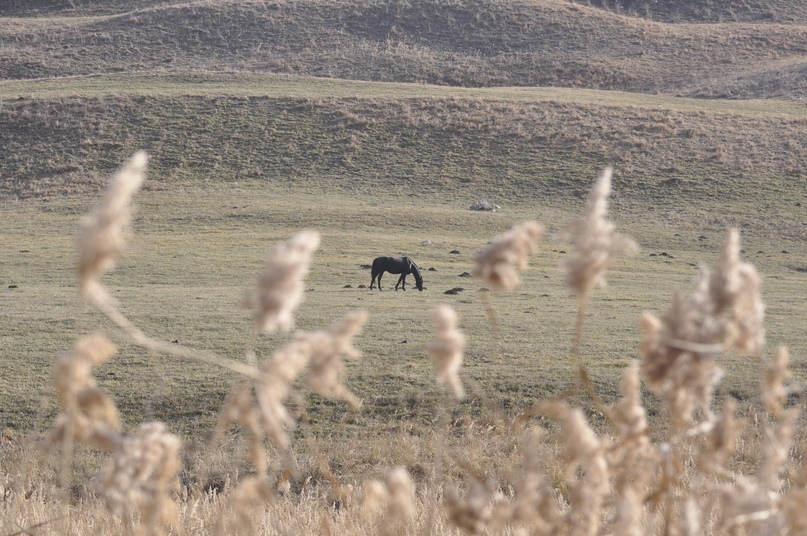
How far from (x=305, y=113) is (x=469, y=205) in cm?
1954

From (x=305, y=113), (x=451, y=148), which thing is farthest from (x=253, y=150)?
(x=451, y=148)

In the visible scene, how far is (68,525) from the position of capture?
4.06 m

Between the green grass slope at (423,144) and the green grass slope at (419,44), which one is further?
the green grass slope at (419,44)

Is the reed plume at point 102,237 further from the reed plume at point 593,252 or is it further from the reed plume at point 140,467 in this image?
the reed plume at point 593,252

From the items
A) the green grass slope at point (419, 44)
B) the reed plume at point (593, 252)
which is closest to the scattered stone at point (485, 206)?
the green grass slope at point (419, 44)

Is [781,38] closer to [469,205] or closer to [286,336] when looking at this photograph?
[469,205]

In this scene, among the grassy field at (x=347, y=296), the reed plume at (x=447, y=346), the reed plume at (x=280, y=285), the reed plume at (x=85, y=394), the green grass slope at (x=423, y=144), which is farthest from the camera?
the green grass slope at (x=423, y=144)

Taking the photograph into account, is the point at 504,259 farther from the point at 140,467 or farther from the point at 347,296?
the point at 347,296

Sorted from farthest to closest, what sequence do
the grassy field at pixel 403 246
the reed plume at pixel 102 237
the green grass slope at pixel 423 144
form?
the green grass slope at pixel 423 144 → the grassy field at pixel 403 246 → the reed plume at pixel 102 237

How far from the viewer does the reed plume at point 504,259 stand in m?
1.43

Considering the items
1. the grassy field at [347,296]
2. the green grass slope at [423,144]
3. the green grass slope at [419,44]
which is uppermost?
the green grass slope at [419,44]

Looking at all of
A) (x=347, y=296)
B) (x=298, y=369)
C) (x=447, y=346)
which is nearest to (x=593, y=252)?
(x=447, y=346)

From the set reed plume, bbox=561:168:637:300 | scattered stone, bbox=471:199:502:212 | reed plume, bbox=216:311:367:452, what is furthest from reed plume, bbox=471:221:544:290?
scattered stone, bbox=471:199:502:212

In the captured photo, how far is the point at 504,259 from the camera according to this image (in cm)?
144
